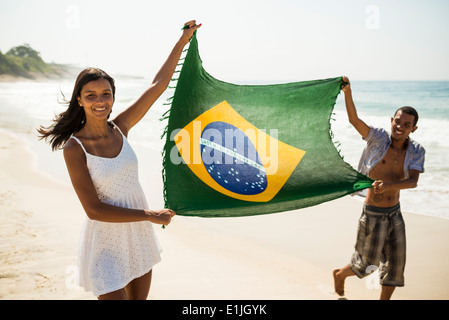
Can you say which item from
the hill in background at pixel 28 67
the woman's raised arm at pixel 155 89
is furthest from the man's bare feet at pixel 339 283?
the hill in background at pixel 28 67

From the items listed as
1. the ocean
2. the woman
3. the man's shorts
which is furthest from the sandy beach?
the woman

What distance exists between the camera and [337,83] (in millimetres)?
3215

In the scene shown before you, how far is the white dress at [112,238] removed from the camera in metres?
2.22

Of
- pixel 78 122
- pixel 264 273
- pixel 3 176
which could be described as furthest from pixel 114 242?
pixel 3 176

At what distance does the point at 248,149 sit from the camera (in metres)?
3.11

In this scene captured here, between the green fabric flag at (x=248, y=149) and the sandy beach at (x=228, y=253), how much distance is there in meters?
1.50

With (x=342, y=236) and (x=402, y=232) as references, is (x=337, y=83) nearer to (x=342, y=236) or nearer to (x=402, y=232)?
(x=402, y=232)

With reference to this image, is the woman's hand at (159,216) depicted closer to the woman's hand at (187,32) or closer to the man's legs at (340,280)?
the woman's hand at (187,32)

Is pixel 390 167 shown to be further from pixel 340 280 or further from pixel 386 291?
pixel 340 280

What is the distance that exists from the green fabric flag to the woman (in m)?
0.51

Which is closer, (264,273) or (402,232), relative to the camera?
(402,232)

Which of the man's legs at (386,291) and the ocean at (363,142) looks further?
the ocean at (363,142)

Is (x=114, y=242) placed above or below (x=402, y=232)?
above
